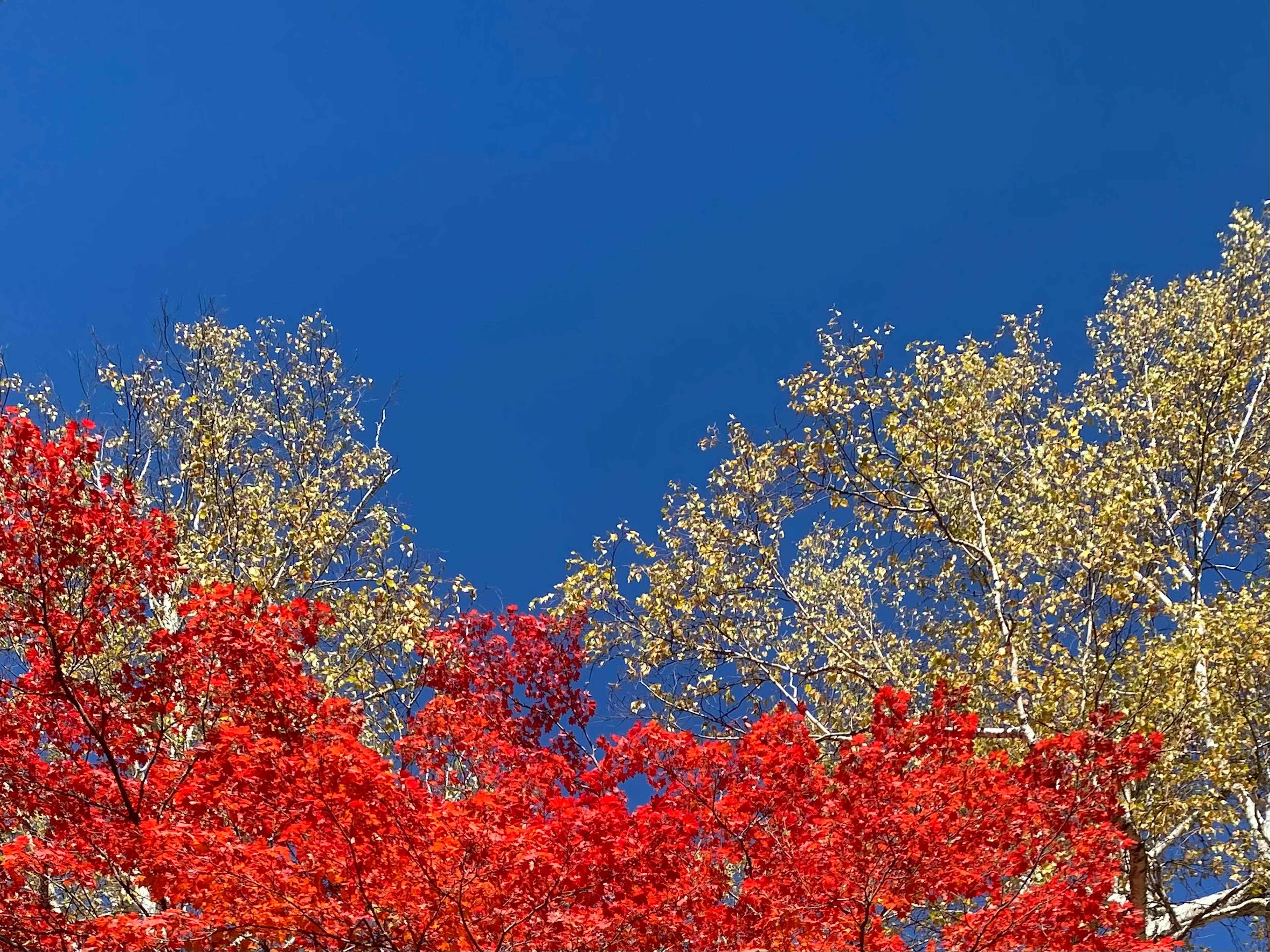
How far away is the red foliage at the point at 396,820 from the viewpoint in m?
7.28

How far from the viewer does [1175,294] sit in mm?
17328

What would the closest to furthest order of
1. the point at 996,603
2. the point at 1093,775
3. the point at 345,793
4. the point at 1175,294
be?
the point at 345,793 → the point at 1093,775 → the point at 996,603 → the point at 1175,294

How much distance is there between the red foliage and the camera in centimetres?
728

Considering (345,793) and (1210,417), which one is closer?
(345,793)

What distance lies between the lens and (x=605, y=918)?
Result: 8047 mm

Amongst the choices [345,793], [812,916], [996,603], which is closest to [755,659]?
[996,603]

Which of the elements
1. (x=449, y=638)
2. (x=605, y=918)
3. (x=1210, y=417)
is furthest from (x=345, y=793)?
(x=1210, y=417)

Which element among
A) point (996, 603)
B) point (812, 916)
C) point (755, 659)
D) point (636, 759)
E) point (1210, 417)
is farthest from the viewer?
point (1210, 417)

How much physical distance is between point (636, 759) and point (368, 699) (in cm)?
483

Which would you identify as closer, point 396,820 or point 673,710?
point 396,820

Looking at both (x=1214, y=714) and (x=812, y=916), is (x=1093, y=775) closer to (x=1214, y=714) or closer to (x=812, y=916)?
(x=1214, y=714)

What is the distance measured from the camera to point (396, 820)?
704 cm

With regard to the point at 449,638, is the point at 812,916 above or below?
below

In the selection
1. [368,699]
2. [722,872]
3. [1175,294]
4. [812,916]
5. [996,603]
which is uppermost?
[1175,294]
